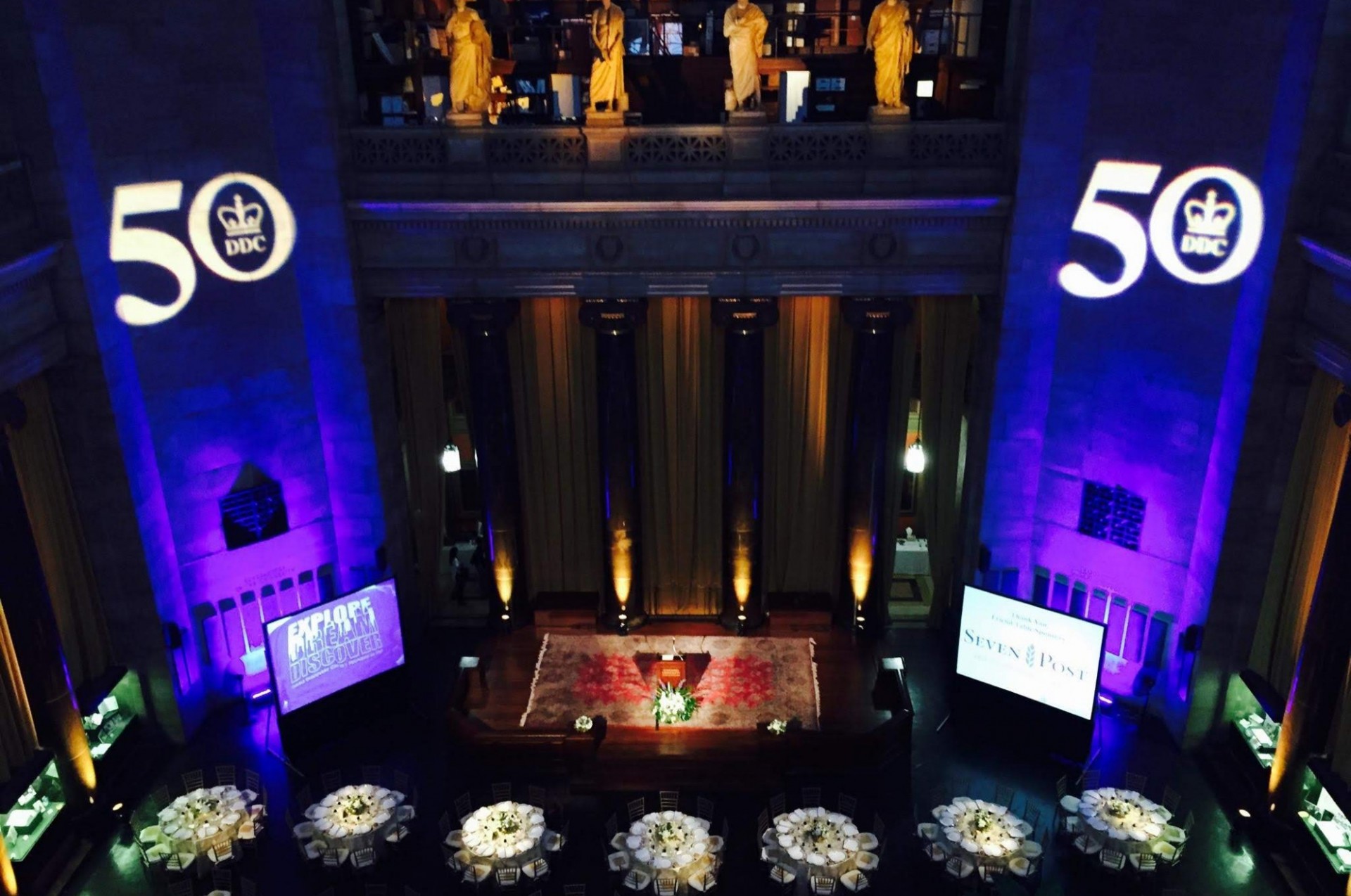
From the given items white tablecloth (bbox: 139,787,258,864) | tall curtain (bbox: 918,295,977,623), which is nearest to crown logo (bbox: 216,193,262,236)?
white tablecloth (bbox: 139,787,258,864)

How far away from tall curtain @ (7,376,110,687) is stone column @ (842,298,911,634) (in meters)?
11.1

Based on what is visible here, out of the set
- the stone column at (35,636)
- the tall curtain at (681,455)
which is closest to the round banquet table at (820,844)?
the tall curtain at (681,455)

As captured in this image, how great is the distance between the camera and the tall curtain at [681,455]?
17625mm

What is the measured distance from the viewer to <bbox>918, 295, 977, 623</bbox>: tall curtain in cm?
1734

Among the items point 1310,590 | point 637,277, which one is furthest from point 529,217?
point 1310,590

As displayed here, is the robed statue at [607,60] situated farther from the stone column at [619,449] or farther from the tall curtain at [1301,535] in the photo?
the tall curtain at [1301,535]

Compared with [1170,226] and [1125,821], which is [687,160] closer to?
[1170,226]

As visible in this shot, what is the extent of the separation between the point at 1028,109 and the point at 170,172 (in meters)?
11.4

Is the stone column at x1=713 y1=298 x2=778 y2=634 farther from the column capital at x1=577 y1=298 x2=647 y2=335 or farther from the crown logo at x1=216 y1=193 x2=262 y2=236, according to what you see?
the crown logo at x1=216 y1=193 x2=262 y2=236

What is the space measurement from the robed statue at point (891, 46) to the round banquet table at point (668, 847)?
9.93 m

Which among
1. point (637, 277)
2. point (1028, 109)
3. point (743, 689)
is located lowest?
point (743, 689)

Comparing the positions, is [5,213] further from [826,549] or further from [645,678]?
[826,549]

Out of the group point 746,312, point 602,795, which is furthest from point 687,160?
point 602,795

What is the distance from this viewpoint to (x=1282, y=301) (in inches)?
527
